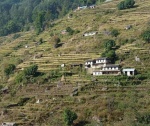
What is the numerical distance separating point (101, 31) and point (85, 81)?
2392 cm

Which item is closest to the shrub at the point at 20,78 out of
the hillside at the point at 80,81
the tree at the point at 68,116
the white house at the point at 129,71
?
the hillside at the point at 80,81

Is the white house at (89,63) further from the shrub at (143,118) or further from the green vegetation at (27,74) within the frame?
the shrub at (143,118)

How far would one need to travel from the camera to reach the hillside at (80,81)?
161 ft

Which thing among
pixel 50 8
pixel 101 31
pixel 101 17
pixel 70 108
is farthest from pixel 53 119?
pixel 50 8

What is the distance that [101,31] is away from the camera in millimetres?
78375

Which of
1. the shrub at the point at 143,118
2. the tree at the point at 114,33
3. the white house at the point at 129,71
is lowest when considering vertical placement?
the shrub at the point at 143,118

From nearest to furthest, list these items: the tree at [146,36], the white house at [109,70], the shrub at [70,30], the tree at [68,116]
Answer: the tree at [68,116] < the white house at [109,70] < the tree at [146,36] < the shrub at [70,30]

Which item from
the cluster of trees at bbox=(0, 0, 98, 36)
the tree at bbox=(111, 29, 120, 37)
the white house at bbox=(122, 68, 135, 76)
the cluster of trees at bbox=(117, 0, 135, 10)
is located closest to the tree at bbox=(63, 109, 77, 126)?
the white house at bbox=(122, 68, 135, 76)

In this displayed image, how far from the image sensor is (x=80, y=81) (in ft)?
188

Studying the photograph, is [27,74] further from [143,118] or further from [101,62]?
[143,118]

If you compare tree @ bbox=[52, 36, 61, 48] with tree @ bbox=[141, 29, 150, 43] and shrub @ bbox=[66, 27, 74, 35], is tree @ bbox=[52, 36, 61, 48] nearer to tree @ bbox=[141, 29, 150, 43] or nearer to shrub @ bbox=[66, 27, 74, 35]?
shrub @ bbox=[66, 27, 74, 35]

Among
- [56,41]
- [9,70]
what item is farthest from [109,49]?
[9,70]

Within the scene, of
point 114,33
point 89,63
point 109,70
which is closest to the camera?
point 109,70

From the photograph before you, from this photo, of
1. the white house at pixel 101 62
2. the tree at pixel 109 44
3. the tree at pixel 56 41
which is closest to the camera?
the white house at pixel 101 62
